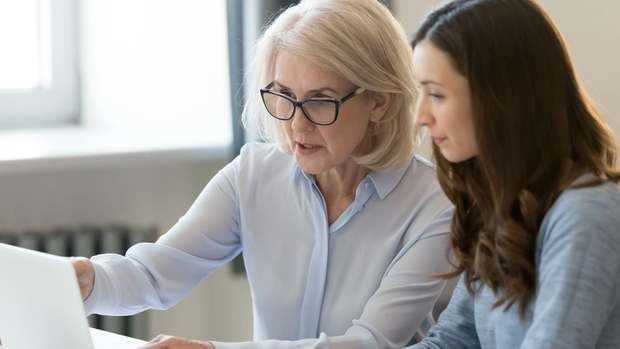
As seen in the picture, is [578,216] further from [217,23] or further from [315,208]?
[217,23]

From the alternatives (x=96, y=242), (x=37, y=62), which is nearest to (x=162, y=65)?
(x=37, y=62)

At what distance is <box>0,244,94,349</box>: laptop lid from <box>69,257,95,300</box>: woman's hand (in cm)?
26

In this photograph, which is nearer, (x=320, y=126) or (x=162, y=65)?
(x=320, y=126)

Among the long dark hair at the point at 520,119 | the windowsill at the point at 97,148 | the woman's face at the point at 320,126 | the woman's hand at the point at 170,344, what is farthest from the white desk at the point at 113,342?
the windowsill at the point at 97,148

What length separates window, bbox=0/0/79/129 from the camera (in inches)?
129

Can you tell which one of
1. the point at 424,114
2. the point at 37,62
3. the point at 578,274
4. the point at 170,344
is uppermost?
the point at 424,114

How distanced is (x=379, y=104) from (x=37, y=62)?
172cm

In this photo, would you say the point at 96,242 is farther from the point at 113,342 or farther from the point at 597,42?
the point at 597,42

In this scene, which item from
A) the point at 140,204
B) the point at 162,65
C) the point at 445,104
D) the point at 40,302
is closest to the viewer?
the point at 445,104

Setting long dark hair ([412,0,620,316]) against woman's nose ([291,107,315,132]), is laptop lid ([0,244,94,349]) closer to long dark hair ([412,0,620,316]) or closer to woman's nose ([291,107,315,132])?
woman's nose ([291,107,315,132])

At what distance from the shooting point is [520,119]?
4.42 feet

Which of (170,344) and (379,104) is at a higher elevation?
(379,104)

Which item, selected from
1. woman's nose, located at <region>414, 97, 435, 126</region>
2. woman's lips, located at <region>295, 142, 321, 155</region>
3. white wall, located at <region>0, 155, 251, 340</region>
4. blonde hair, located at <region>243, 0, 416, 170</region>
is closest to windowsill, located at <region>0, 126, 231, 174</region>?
white wall, located at <region>0, 155, 251, 340</region>

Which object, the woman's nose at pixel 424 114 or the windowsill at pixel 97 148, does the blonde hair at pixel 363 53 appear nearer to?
the woman's nose at pixel 424 114
